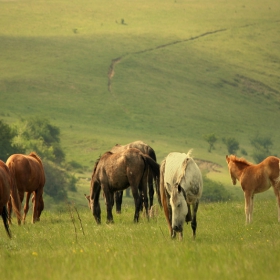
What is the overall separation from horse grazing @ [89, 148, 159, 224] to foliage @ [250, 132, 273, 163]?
264ft

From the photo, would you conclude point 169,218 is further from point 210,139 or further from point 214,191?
point 210,139

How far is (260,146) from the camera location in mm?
97812

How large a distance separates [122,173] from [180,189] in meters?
5.30

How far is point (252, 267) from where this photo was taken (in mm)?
8352

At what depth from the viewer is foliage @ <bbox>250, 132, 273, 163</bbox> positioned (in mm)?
96812

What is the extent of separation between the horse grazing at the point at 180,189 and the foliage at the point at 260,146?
84435 mm

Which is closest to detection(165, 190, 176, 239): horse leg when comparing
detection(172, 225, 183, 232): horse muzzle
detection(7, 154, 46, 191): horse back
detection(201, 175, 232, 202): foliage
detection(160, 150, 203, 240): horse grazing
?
detection(160, 150, 203, 240): horse grazing

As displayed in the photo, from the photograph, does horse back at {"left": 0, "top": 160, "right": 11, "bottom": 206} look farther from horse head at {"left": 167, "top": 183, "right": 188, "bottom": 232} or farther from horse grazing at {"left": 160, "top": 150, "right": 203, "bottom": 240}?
horse head at {"left": 167, "top": 183, "right": 188, "bottom": 232}

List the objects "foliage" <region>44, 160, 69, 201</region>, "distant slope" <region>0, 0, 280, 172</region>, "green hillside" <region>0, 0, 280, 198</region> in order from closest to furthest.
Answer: "foliage" <region>44, 160, 69, 201</region> < "green hillside" <region>0, 0, 280, 198</region> < "distant slope" <region>0, 0, 280, 172</region>

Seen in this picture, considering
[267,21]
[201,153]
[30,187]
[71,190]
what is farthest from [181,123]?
[30,187]

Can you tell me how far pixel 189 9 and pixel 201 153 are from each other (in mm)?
70583

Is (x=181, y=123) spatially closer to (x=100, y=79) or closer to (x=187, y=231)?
(x=100, y=79)

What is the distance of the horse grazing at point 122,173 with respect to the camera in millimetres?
16781

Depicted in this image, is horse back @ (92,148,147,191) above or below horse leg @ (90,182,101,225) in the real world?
above
